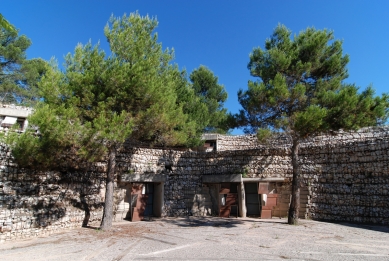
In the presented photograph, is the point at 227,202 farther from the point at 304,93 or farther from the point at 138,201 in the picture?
the point at 304,93

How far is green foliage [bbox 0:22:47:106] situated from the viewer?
19078mm

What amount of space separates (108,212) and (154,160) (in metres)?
3.82

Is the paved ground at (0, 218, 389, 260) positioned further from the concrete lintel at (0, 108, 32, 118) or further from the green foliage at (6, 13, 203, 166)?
the concrete lintel at (0, 108, 32, 118)

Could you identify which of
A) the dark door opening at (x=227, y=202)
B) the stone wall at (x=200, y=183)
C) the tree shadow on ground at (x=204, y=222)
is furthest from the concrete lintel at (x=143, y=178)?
the dark door opening at (x=227, y=202)

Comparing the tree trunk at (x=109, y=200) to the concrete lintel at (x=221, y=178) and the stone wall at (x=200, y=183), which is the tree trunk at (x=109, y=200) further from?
the concrete lintel at (x=221, y=178)

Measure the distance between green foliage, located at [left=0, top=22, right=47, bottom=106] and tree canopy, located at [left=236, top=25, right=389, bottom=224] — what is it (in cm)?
1659

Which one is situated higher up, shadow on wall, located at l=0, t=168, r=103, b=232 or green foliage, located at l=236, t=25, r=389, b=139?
green foliage, located at l=236, t=25, r=389, b=139

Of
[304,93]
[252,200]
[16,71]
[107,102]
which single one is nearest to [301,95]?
[304,93]

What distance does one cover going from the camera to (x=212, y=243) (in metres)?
6.46

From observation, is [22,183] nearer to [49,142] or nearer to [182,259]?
[49,142]

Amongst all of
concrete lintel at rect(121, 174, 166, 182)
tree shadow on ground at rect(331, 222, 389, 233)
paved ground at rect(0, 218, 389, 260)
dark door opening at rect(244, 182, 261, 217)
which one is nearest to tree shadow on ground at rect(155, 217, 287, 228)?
paved ground at rect(0, 218, 389, 260)

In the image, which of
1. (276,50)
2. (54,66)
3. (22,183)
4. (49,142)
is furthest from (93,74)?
(276,50)

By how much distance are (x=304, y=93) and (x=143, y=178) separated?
7.22 meters

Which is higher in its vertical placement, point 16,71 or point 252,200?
point 16,71
